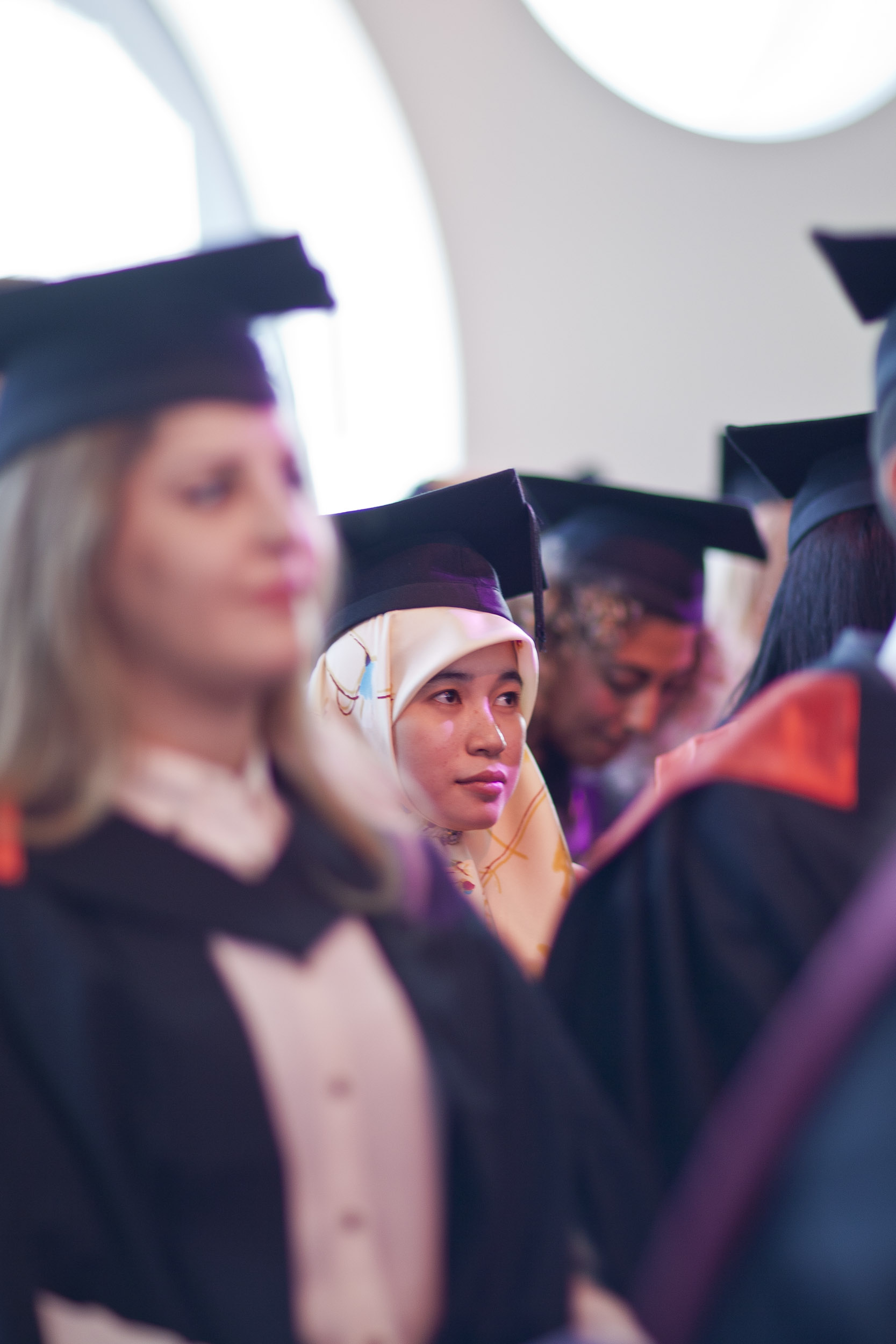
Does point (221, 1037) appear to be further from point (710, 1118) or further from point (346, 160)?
point (346, 160)

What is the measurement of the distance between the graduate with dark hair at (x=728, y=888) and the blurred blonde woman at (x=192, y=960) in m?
0.20

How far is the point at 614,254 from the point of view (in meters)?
4.41

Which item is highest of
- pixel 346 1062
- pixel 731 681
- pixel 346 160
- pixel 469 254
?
pixel 346 160

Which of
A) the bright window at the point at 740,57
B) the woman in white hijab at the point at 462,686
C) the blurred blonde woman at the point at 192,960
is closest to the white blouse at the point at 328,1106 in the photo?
the blurred blonde woman at the point at 192,960

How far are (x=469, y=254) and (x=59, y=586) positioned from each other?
12.3 feet

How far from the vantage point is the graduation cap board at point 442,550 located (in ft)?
5.64

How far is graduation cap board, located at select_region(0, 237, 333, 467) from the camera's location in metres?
0.97

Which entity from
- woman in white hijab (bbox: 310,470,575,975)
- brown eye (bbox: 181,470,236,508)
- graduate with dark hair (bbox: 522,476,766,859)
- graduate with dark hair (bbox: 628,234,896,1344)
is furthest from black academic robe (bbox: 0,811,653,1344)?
graduate with dark hair (bbox: 522,476,766,859)

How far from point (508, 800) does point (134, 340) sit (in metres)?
1.07

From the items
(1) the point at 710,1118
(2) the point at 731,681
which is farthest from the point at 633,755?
(1) the point at 710,1118

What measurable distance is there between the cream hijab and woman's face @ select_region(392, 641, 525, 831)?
0.02 metres

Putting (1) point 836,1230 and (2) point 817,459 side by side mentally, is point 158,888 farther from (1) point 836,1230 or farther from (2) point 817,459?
(2) point 817,459

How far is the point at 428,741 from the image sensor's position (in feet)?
5.69

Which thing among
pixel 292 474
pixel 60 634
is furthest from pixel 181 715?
pixel 292 474
